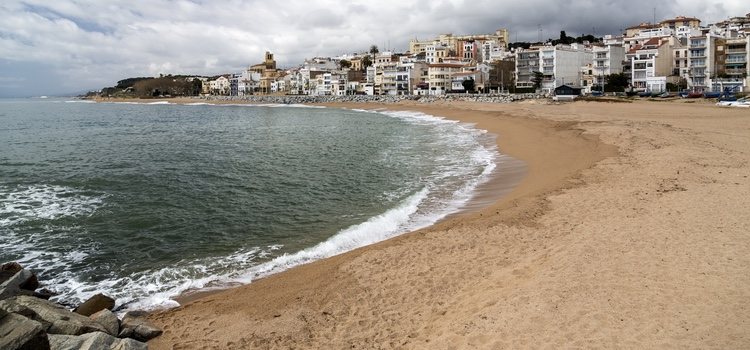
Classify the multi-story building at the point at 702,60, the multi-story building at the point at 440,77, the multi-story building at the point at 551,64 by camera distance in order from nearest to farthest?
the multi-story building at the point at 702,60 → the multi-story building at the point at 551,64 → the multi-story building at the point at 440,77

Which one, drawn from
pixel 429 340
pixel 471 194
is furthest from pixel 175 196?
pixel 429 340

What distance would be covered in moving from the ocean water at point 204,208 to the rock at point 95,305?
1.44 ft

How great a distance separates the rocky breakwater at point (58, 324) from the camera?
4770 mm

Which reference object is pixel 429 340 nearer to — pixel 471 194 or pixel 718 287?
pixel 718 287

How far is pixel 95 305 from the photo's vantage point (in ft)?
25.3

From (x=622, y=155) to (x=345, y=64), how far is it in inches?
5811

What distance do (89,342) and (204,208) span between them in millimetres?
9575

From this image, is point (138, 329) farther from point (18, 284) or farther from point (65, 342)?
point (18, 284)

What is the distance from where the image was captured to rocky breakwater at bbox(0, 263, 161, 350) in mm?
4770

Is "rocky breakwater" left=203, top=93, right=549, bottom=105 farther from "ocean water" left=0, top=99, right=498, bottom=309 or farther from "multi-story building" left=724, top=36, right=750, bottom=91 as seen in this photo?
"ocean water" left=0, top=99, right=498, bottom=309

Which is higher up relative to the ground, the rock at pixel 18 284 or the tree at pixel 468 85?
the tree at pixel 468 85

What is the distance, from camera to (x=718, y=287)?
255 inches

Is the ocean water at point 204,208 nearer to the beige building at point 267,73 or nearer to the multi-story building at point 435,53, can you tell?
the multi-story building at point 435,53

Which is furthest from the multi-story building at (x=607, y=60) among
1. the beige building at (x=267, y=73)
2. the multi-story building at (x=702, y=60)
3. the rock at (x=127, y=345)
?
the beige building at (x=267, y=73)
